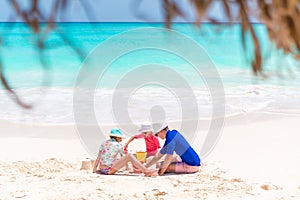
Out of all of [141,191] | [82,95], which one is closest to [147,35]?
[82,95]

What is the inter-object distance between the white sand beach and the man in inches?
5.1

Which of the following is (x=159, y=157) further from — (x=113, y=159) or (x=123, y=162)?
(x=113, y=159)

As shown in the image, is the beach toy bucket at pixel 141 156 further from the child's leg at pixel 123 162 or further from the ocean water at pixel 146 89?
the ocean water at pixel 146 89

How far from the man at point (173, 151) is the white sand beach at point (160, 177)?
0.13 meters

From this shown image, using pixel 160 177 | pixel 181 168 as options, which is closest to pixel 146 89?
pixel 181 168

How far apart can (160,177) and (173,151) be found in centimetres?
33

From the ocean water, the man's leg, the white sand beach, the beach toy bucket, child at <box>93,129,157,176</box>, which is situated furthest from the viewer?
the ocean water

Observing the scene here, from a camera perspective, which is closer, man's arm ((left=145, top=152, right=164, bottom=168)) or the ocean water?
man's arm ((left=145, top=152, right=164, bottom=168))

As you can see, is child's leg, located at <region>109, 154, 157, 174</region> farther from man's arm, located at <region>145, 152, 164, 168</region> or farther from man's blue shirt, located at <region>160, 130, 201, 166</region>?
man's blue shirt, located at <region>160, 130, 201, 166</region>

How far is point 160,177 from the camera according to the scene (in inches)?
222

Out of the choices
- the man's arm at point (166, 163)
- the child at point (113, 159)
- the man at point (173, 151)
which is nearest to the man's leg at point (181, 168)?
the man at point (173, 151)

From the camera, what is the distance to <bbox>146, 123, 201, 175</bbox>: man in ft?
18.8

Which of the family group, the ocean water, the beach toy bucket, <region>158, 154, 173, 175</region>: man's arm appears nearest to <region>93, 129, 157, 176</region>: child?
the family group

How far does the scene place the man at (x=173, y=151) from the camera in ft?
18.8
